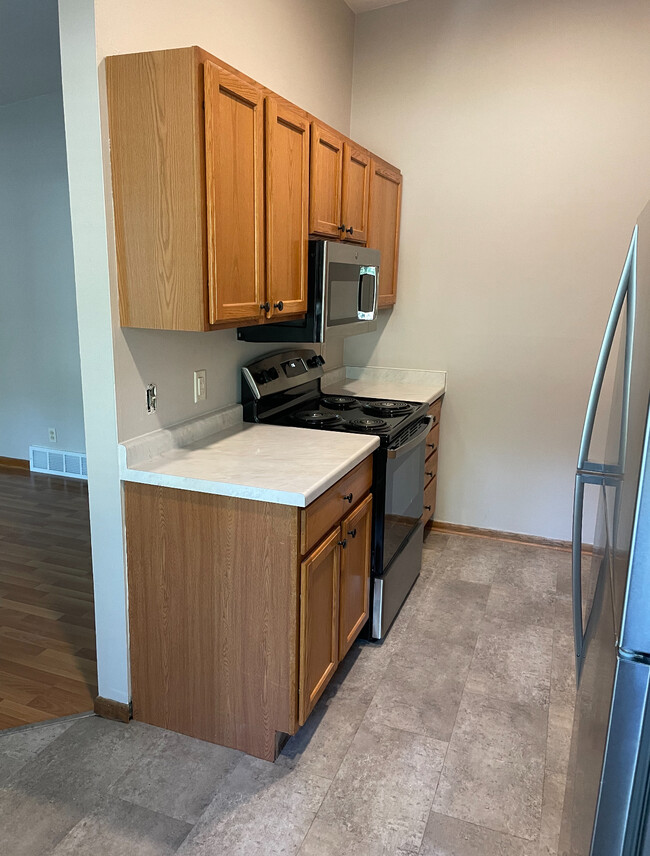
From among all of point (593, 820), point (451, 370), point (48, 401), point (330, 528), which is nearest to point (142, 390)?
point (330, 528)

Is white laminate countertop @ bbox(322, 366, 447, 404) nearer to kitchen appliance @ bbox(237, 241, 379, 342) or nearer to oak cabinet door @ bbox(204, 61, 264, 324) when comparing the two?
kitchen appliance @ bbox(237, 241, 379, 342)

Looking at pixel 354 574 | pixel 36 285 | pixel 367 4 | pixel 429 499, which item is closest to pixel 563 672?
pixel 354 574

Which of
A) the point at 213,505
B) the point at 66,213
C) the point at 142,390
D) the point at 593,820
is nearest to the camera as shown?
the point at 593,820

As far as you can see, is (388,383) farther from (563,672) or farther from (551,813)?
A: (551,813)

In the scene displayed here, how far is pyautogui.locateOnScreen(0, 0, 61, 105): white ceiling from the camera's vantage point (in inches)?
114

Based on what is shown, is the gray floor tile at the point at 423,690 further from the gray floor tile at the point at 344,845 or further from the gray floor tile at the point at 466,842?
the gray floor tile at the point at 344,845

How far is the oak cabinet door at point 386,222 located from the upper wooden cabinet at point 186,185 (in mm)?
1239

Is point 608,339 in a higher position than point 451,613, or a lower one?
higher

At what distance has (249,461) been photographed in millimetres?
2100

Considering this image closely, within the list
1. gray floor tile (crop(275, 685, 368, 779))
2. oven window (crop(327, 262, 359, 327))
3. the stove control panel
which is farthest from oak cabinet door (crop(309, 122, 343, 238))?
gray floor tile (crop(275, 685, 368, 779))

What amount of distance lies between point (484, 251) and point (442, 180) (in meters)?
0.47

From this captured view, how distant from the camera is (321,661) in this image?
2.13m

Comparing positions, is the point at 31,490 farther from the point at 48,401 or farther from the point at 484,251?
the point at 484,251

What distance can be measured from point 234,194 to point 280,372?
1088 millimetres
